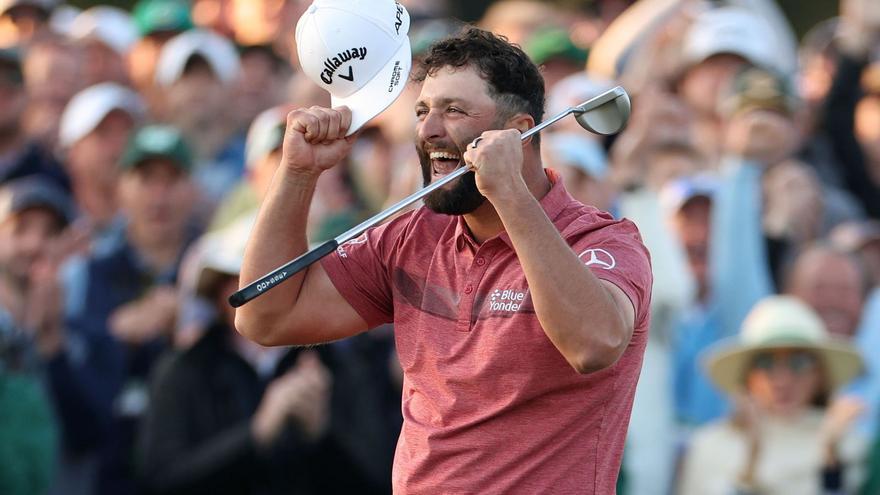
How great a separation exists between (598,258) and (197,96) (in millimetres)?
5996

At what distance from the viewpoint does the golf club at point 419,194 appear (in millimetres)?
4523

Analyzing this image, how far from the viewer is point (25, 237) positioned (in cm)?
863

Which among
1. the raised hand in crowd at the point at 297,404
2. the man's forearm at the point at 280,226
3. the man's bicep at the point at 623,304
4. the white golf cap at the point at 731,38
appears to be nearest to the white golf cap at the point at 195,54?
the white golf cap at the point at 731,38

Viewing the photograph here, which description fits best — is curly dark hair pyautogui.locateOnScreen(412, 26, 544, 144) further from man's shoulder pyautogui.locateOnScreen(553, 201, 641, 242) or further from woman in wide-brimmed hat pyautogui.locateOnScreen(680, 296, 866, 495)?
woman in wide-brimmed hat pyautogui.locateOnScreen(680, 296, 866, 495)

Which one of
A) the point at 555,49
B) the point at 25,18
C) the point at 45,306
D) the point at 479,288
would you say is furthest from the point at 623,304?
the point at 25,18

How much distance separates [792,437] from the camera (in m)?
7.70

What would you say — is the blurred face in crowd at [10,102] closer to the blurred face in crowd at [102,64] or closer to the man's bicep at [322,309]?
the blurred face in crowd at [102,64]

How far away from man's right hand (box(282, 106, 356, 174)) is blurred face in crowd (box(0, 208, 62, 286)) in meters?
3.96

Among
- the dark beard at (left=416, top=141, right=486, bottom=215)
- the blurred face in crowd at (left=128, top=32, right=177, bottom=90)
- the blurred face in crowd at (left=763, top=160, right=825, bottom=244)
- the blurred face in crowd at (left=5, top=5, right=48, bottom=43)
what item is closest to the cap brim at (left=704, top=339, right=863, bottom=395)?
the blurred face in crowd at (left=763, top=160, right=825, bottom=244)

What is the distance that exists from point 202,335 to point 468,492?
138 inches

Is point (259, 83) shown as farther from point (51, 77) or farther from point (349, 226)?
point (349, 226)

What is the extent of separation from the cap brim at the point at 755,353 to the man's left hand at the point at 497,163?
12.0ft

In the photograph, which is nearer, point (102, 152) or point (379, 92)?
point (379, 92)

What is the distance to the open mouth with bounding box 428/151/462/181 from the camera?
15.4 feet
